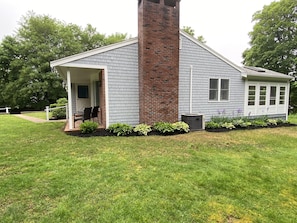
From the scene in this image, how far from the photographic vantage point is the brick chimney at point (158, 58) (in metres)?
7.51

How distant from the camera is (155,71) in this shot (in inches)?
304

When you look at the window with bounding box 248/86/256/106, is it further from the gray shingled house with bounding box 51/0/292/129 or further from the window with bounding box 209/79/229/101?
the gray shingled house with bounding box 51/0/292/129

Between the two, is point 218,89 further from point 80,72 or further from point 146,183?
point 146,183

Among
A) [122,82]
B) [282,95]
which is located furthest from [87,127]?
[282,95]

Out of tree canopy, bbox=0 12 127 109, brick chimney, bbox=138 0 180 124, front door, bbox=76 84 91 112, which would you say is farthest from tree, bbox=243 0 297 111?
tree canopy, bbox=0 12 127 109

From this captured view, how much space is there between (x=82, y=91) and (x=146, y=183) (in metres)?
9.97

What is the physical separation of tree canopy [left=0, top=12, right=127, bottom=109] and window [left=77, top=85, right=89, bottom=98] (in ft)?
43.1

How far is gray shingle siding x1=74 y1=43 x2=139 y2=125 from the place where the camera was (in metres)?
7.46

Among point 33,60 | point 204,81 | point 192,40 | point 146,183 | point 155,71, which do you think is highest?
point 33,60

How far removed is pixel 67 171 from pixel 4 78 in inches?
1038

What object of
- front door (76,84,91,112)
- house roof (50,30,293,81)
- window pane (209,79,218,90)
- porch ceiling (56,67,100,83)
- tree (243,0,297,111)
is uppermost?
tree (243,0,297,111)

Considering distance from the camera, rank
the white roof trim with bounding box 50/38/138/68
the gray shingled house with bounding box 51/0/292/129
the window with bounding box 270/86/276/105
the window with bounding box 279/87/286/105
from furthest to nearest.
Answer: the window with bounding box 279/87/286/105 → the window with bounding box 270/86/276/105 → the gray shingled house with bounding box 51/0/292/129 → the white roof trim with bounding box 50/38/138/68

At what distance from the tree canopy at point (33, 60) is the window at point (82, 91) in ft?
43.1

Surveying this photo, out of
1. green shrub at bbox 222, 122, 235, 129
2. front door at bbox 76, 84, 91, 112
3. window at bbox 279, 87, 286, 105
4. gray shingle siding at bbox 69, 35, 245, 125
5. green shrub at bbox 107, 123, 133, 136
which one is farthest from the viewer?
window at bbox 279, 87, 286, 105
